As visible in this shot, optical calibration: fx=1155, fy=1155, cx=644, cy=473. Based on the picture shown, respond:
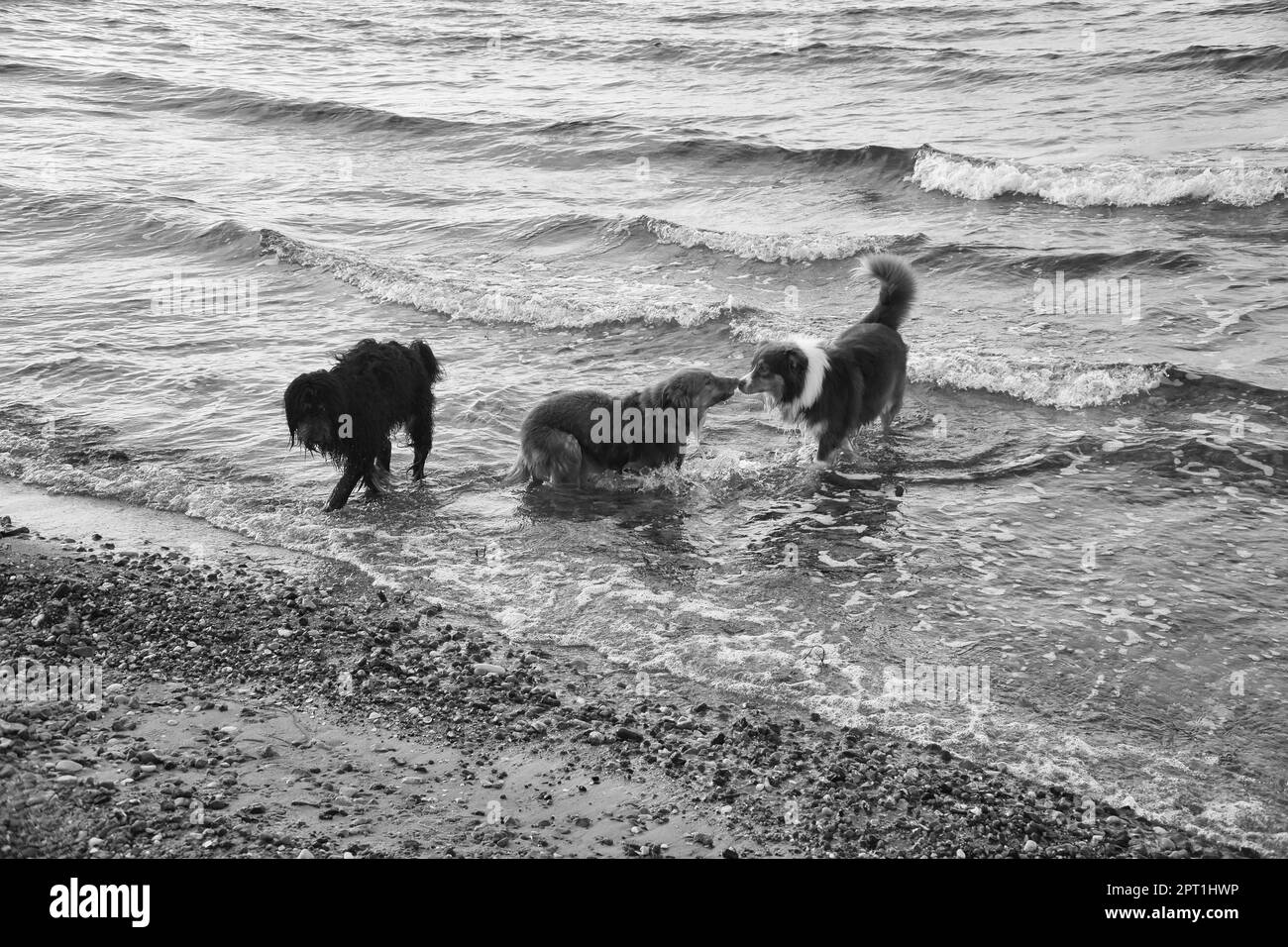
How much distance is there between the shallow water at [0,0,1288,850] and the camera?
7.36m

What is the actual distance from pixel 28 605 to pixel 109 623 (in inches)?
24.0

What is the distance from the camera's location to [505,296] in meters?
14.4

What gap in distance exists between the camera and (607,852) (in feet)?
17.0

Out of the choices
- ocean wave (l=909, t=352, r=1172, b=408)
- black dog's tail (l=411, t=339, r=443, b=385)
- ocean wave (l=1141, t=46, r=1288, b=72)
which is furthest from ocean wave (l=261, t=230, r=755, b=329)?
ocean wave (l=1141, t=46, r=1288, b=72)

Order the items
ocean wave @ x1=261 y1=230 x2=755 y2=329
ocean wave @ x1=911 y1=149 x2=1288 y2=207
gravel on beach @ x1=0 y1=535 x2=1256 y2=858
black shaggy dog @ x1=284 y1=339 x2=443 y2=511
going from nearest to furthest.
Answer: gravel on beach @ x1=0 y1=535 x2=1256 y2=858, black shaggy dog @ x1=284 y1=339 x2=443 y2=511, ocean wave @ x1=261 y1=230 x2=755 y2=329, ocean wave @ x1=911 y1=149 x2=1288 y2=207

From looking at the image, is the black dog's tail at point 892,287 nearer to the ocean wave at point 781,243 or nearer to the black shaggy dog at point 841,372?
the black shaggy dog at point 841,372

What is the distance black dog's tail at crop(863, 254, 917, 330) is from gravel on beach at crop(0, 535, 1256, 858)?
191 inches

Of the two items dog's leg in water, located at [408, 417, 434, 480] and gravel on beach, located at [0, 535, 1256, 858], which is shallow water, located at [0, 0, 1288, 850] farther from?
gravel on beach, located at [0, 535, 1256, 858]

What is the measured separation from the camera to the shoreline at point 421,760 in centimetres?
520

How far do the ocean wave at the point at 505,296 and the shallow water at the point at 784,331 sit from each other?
7 centimetres

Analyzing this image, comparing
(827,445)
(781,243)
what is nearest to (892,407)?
(827,445)

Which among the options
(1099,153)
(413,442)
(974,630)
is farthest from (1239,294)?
(413,442)

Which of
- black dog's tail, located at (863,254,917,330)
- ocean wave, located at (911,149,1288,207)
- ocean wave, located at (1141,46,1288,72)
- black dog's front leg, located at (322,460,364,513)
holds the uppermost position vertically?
ocean wave, located at (1141,46,1288,72)
